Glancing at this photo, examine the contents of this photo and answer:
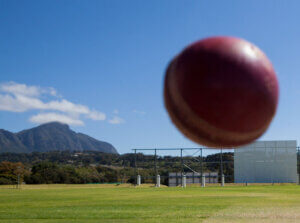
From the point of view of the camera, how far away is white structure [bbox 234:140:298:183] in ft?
174

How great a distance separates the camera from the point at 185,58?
4992mm

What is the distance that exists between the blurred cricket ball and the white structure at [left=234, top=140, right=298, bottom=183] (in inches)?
1943

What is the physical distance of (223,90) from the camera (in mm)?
4637

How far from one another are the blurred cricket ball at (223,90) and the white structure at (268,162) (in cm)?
4935

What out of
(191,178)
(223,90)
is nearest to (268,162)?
(191,178)

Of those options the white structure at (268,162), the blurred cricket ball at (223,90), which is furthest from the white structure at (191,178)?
the blurred cricket ball at (223,90)

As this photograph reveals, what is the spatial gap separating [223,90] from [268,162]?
51266 millimetres

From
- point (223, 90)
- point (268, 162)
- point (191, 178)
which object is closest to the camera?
point (223, 90)

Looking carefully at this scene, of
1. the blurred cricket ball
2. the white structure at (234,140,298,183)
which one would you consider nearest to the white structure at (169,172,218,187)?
the white structure at (234,140,298,183)

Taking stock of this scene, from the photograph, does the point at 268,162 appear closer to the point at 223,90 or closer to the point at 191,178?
the point at 191,178

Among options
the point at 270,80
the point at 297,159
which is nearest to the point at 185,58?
the point at 270,80

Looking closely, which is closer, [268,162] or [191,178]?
[268,162]

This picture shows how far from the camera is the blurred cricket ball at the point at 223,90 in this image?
15.3ft

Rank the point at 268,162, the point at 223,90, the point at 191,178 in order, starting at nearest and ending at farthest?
the point at 223,90 → the point at 268,162 → the point at 191,178
